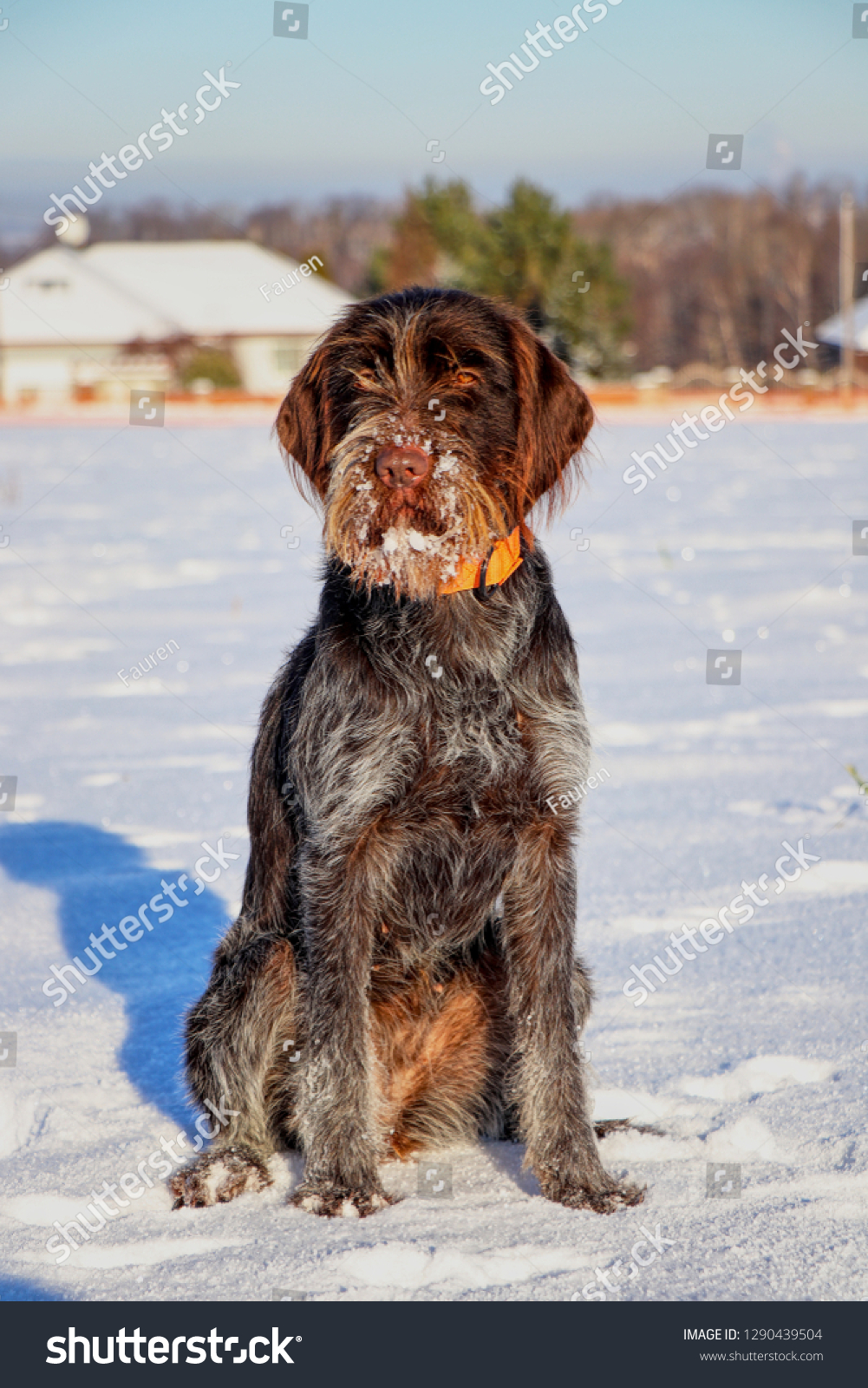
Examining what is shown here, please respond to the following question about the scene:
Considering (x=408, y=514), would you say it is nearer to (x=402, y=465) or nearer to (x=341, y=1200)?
(x=402, y=465)

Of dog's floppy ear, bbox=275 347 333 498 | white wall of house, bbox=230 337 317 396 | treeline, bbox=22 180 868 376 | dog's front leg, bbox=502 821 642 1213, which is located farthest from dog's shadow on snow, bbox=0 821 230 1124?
white wall of house, bbox=230 337 317 396

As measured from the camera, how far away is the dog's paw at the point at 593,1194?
295 centimetres

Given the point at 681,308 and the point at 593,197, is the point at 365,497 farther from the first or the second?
the point at 593,197

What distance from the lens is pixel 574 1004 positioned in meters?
3.14

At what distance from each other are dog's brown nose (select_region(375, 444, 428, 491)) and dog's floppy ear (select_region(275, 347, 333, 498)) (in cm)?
27

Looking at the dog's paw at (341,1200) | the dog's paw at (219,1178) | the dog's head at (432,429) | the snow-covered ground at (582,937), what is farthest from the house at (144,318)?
the dog's paw at (341,1200)

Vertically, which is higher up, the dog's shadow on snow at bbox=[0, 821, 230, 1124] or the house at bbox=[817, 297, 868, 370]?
the house at bbox=[817, 297, 868, 370]

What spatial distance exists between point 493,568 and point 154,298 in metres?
60.5

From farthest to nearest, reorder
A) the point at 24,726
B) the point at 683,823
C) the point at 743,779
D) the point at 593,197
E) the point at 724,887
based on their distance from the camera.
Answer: the point at 593,197
the point at 24,726
the point at 743,779
the point at 683,823
the point at 724,887

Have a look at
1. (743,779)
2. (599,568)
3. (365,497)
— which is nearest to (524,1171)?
(365,497)

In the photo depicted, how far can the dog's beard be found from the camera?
2.93 meters

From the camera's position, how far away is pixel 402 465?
2.90 m

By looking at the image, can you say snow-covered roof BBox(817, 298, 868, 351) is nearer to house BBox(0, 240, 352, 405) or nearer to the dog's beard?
house BBox(0, 240, 352, 405)

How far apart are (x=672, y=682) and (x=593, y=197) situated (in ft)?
218
